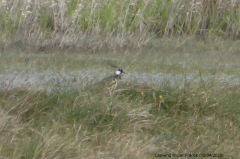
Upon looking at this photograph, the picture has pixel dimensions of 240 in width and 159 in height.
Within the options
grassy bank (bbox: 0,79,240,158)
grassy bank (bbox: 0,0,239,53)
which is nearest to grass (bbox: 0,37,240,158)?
grassy bank (bbox: 0,79,240,158)

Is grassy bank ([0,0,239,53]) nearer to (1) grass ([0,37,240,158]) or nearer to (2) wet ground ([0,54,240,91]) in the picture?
(2) wet ground ([0,54,240,91])

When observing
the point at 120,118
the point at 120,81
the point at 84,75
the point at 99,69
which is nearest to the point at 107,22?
the point at 99,69

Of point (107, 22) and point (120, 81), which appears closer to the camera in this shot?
point (120, 81)

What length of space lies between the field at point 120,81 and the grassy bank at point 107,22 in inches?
0.8

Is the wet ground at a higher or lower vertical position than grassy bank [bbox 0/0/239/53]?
lower

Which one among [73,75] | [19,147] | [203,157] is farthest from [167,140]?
[73,75]

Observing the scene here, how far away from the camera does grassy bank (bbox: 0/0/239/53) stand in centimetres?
698

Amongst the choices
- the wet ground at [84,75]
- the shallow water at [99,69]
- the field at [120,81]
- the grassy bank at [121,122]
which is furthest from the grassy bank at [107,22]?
the grassy bank at [121,122]

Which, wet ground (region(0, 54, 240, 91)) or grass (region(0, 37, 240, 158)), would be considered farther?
wet ground (region(0, 54, 240, 91))

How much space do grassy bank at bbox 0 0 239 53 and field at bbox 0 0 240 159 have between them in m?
0.02

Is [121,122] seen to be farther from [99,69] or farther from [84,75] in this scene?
[99,69]

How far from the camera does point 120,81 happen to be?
4.70m

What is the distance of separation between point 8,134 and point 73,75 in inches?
69.1

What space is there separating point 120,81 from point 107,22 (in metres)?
3.13
